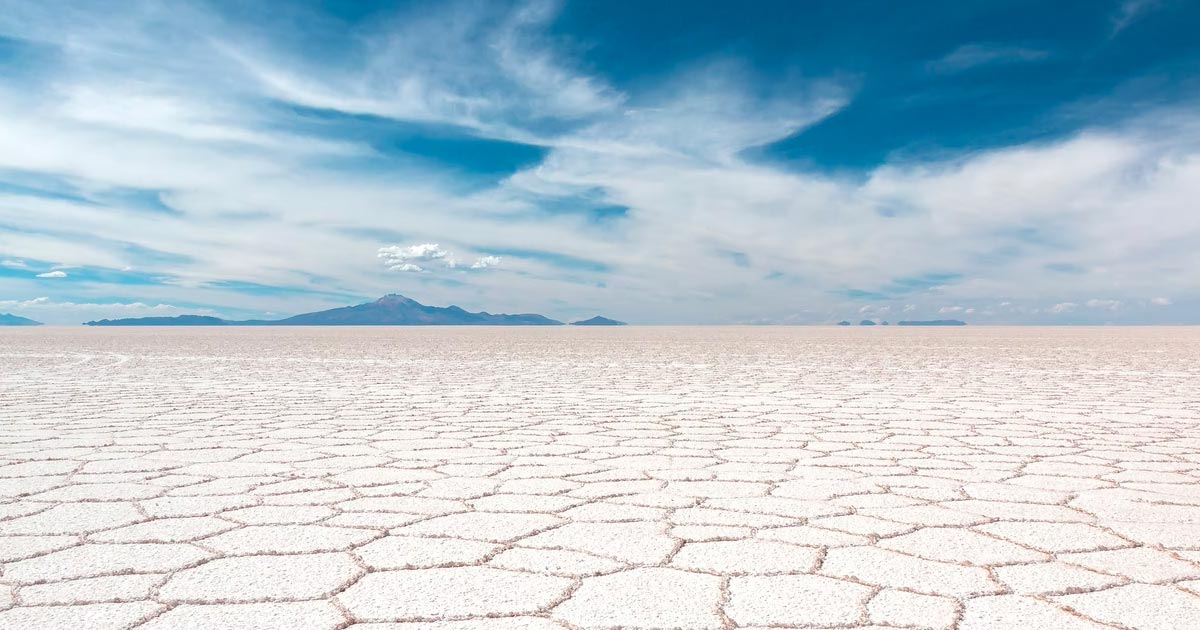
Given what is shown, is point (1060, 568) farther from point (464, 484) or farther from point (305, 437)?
point (305, 437)

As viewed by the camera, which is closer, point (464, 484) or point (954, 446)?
point (464, 484)

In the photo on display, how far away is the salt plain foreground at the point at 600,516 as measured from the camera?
169 centimetres

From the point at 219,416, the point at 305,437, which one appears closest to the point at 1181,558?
the point at 305,437

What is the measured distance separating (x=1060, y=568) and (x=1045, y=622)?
0.39m

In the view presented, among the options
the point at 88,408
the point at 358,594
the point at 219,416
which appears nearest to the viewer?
the point at 358,594

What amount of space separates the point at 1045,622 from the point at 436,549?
128cm

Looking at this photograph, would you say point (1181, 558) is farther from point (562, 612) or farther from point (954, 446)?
point (954, 446)

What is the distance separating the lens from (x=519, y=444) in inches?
150

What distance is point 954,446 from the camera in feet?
12.3

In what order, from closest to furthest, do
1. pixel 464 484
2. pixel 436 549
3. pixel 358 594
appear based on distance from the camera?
pixel 358 594, pixel 436 549, pixel 464 484

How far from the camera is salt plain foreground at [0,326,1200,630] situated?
66.7 inches

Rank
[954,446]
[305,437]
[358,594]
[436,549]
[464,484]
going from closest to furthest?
[358,594]
[436,549]
[464,484]
[954,446]
[305,437]

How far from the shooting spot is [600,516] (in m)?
2.43

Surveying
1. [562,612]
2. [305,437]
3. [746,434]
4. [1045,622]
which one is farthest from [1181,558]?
[305,437]
